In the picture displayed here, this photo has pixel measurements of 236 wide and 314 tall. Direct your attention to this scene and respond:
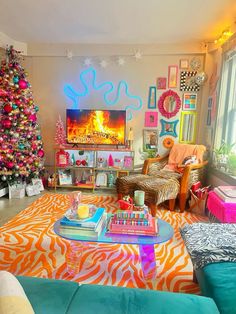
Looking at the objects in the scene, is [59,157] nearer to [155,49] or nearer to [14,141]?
[14,141]

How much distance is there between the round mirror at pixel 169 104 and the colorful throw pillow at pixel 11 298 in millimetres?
3663

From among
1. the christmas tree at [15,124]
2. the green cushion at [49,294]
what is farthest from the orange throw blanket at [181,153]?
the green cushion at [49,294]

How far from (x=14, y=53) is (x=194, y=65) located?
9.41ft

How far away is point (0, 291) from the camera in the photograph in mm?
757

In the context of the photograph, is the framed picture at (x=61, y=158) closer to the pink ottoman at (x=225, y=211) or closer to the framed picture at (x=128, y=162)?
the framed picture at (x=128, y=162)

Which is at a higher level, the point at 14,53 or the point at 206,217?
the point at 14,53

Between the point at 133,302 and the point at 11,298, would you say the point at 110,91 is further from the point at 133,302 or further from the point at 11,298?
the point at 11,298

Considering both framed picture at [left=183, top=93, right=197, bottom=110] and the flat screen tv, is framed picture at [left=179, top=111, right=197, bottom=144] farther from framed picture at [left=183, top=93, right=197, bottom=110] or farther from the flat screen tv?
the flat screen tv

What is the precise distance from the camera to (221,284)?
1.15 meters

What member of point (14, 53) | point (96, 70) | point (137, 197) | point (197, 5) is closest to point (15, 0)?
point (14, 53)

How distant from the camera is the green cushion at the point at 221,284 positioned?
106cm

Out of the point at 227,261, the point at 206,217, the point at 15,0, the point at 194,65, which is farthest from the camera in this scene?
the point at 194,65

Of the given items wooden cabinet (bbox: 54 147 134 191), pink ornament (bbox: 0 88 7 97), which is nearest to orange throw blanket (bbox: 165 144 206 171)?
wooden cabinet (bbox: 54 147 134 191)

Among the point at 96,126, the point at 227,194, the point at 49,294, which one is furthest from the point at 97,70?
the point at 49,294
